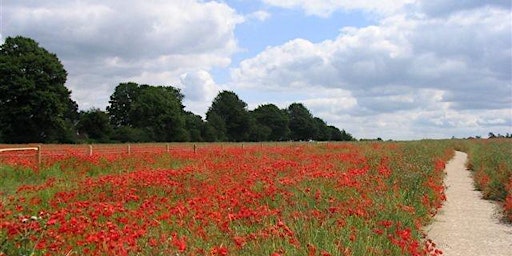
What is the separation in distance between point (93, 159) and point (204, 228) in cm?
1519

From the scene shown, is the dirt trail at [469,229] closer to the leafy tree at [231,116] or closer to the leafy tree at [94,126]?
the leafy tree at [94,126]

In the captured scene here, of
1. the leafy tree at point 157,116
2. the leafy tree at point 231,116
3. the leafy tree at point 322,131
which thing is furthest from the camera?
the leafy tree at point 322,131

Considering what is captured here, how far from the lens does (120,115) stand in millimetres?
88625

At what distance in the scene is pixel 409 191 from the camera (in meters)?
12.2

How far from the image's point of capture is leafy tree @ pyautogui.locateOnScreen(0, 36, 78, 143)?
50188 mm

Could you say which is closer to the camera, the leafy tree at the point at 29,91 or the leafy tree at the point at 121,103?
the leafy tree at the point at 29,91

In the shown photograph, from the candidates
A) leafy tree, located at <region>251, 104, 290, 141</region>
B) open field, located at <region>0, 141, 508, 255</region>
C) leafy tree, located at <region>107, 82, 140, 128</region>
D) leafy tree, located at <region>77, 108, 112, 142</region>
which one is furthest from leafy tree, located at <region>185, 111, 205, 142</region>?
open field, located at <region>0, 141, 508, 255</region>

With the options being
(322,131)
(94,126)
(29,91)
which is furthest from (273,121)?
(29,91)

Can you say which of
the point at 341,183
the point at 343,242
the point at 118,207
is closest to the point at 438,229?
the point at 341,183

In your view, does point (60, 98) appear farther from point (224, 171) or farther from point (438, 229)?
point (438, 229)

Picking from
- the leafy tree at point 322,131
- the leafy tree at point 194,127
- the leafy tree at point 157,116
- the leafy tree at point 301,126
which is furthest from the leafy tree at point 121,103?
the leafy tree at point 322,131

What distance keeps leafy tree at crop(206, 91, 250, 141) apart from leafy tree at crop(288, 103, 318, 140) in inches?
829

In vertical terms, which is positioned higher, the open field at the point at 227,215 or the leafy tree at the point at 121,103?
the leafy tree at the point at 121,103

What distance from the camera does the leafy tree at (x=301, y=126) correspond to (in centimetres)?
12444
